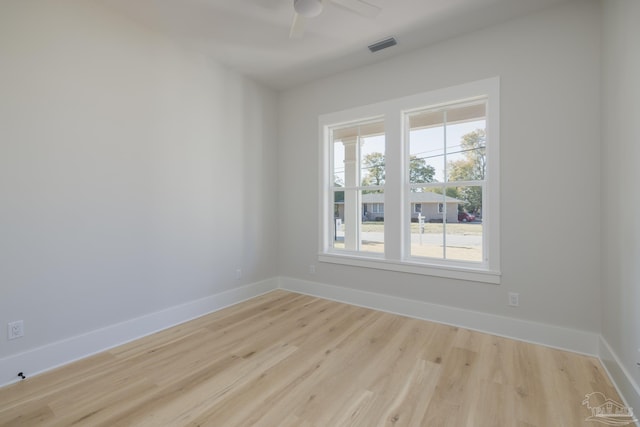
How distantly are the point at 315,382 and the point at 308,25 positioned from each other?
308cm

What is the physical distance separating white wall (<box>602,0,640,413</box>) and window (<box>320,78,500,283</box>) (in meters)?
0.74

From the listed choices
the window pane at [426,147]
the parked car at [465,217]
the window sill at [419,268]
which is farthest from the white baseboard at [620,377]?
the window pane at [426,147]

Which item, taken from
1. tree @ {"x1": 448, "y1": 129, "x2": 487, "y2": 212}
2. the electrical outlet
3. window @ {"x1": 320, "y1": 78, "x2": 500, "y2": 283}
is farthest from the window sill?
the electrical outlet

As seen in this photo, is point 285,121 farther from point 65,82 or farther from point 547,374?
point 547,374

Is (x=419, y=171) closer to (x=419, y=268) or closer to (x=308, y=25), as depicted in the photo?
(x=419, y=268)

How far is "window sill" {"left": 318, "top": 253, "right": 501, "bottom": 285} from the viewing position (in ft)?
9.10

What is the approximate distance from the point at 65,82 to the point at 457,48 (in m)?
3.54

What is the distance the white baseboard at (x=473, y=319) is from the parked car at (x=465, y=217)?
3.01 feet

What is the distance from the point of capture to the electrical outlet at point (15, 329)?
200 cm

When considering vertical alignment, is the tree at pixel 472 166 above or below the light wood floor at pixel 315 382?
above

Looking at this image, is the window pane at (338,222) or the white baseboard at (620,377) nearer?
the white baseboard at (620,377)

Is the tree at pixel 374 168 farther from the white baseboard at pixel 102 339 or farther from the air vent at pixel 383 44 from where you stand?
→ the white baseboard at pixel 102 339

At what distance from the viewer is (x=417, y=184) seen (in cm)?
325

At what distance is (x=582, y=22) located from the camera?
93.4 inches
